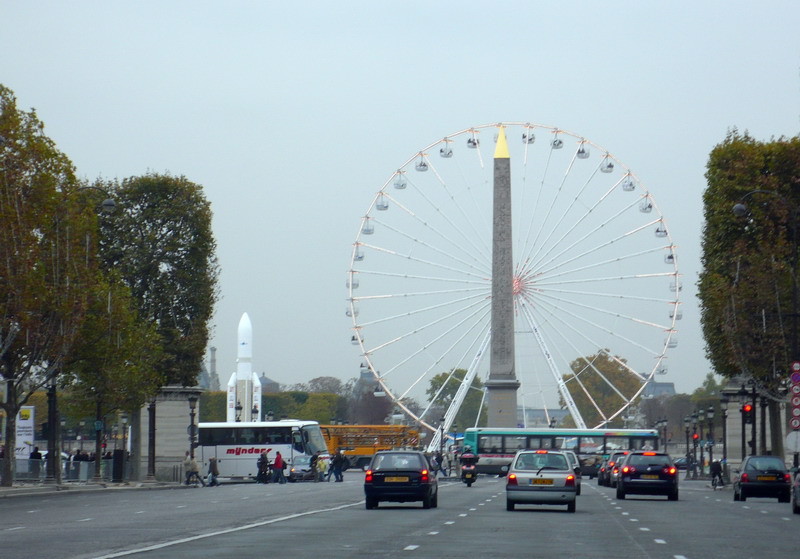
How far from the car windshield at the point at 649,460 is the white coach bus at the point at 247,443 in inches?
1576

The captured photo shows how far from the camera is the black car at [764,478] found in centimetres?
4528

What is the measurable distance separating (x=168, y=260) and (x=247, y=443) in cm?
1510

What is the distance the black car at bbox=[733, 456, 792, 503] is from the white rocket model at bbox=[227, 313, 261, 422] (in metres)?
109

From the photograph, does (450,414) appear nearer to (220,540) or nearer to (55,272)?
(55,272)

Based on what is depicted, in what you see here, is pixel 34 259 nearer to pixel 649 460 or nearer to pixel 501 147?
pixel 649 460

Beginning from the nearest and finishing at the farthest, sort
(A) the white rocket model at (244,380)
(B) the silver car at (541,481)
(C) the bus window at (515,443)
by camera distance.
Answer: (B) the silver car at (541,481)
(C) the bus window at (515,443)
(A) the white rocket model at (244,380)

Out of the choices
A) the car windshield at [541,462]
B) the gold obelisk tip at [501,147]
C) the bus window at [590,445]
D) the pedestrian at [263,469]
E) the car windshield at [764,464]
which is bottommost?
the pedestrian at [263,469]

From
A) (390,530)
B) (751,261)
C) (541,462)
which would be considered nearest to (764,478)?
(541,462)

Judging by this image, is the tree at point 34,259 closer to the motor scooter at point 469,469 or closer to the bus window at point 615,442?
the motor scooter at point 469,469

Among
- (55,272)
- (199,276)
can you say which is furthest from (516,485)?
(199,276)

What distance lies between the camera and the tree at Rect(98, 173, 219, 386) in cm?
7088

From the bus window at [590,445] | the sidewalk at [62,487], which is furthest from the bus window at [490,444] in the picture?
the sidewalk at [62,487]

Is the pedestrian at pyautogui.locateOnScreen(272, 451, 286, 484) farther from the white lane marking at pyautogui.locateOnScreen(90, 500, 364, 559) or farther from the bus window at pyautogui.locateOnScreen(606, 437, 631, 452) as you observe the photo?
the white lane marking at pyautogui.locateOnScreen(90, 500, 364, 559)

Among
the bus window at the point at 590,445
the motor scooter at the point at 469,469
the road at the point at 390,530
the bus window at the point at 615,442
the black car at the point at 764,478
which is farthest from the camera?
the bus window at the point at 590,445
